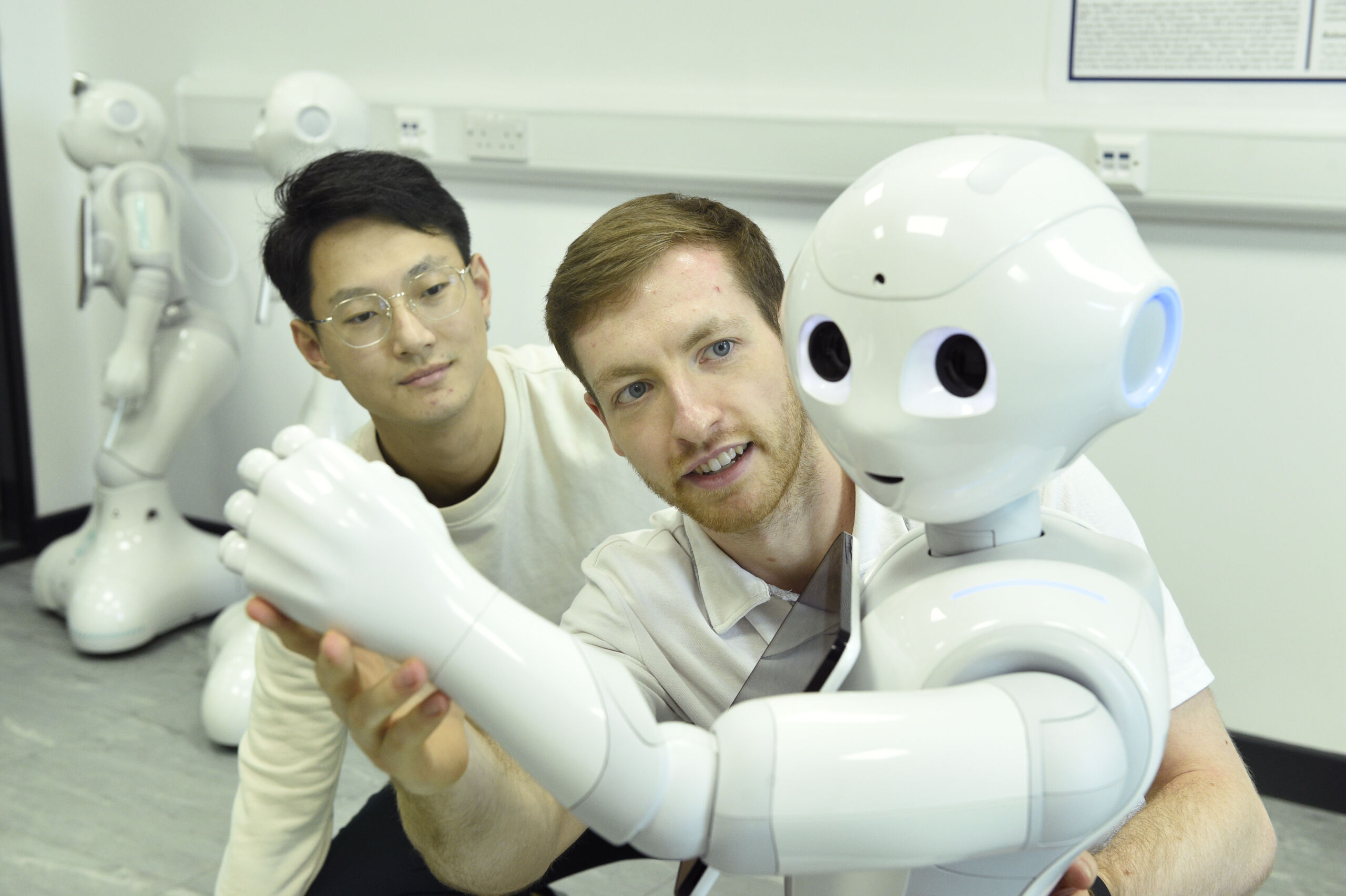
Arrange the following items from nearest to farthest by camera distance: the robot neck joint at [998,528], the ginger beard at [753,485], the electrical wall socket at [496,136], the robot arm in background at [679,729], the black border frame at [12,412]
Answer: the robot arm in background at [679,729], the robot neck joint at [998,528], the ginger beard at [753,485], the electrical wall socket at [496,136], the black border frame at [12,412]

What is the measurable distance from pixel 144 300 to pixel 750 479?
2.22 metres

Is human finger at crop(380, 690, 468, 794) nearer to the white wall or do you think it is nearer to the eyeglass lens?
the eyeglass lens

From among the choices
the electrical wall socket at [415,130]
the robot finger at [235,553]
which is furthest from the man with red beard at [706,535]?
the electrical wall socket at [415,130]

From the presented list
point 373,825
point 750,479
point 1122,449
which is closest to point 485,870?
point 750,479

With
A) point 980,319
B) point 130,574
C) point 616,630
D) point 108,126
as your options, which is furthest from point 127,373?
point 980,319

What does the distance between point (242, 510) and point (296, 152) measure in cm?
198

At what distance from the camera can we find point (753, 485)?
1.10 m

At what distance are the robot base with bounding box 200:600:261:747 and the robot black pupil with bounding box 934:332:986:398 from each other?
1984 millimetres

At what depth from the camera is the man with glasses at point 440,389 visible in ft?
5.71

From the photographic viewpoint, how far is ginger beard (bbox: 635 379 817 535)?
1095 millimetres

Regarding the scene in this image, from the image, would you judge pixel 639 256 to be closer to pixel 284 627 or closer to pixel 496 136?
pixel 284 627

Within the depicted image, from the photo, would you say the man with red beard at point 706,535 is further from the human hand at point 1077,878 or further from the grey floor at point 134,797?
the grey floor at point 134,797

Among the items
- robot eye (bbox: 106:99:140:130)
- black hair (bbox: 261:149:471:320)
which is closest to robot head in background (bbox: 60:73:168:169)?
robot eye (bbox: 106:99:140:130)

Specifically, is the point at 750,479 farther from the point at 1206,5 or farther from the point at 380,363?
the point at 1206,5
